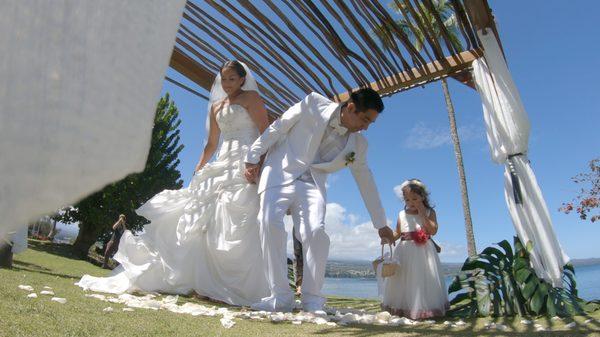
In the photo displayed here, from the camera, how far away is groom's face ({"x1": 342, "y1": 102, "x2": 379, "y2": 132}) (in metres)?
3.07

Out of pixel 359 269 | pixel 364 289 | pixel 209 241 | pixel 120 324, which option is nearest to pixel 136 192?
pixel 364 289

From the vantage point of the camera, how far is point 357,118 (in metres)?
3.12

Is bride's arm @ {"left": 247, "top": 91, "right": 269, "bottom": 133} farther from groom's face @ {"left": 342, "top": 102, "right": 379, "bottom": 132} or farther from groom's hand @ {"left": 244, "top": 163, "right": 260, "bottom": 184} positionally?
groom's face @ {"left": 342, "top": 102, "right": 379, "bottom": 132}

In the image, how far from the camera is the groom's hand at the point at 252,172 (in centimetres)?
330

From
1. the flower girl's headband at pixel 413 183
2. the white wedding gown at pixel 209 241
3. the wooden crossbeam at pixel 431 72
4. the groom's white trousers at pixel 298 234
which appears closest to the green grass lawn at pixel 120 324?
the groom's white trousers at pixel 298 234

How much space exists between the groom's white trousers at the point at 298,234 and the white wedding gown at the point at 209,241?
2.16ft

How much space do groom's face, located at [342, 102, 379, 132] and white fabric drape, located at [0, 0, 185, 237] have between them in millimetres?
2722

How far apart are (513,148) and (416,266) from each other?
1385 millimetres

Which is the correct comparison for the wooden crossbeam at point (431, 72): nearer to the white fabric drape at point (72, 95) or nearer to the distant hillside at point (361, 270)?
the distant hillside at point (361, 270)

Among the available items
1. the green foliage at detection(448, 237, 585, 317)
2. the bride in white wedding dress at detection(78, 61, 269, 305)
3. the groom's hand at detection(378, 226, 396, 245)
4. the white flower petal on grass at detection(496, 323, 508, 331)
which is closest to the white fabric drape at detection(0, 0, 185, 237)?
the white flower petal on grass at detection(496, 323, 508, 331)

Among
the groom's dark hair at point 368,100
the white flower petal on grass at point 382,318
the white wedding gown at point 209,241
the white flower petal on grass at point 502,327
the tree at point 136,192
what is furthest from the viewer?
the tree at point 136,192

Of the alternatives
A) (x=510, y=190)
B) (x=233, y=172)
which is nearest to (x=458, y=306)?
(x=510, y=190)

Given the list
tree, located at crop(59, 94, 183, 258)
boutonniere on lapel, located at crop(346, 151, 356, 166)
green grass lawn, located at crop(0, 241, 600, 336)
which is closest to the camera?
green grass lawn, located at crop(0, 241, 600, 336)

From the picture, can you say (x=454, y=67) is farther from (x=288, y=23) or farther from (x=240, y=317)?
(x=240, y=317)
